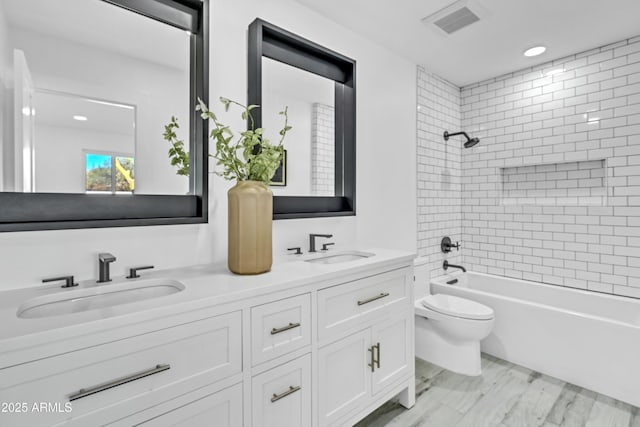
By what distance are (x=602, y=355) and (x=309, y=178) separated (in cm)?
225

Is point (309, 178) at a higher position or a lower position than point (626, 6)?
lower

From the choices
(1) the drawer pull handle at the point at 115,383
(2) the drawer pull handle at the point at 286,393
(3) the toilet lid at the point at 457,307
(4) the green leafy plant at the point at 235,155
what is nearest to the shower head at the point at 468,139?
(3) the toilet lid at the point at 457,307

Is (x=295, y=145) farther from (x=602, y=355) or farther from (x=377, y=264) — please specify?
(x=602, y=355)

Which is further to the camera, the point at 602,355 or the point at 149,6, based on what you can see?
the point at 602,355

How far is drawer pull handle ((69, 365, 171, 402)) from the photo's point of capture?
78cm

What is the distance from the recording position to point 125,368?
85 centimetres

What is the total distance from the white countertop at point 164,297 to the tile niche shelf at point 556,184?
6.75 feet

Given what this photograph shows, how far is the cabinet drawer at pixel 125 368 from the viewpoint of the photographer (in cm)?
73

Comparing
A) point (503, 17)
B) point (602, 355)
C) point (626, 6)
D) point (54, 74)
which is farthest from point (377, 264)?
point (626, 6)

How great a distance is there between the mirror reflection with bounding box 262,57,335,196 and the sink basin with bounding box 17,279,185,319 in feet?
2.66

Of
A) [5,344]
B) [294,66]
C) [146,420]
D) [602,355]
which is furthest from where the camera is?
[602,355]

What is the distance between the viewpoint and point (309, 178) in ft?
6.52

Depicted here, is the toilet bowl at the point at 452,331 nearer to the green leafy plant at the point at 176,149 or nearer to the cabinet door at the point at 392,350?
the cabinet door at the point at 392,350

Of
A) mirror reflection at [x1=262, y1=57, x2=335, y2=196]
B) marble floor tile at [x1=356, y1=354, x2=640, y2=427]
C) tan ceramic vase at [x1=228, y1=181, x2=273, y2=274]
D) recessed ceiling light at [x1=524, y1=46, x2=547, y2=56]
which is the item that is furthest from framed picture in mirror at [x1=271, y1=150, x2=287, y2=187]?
recessed ceiling light at [x1=524, y1=46, x2=547, y2=56]
